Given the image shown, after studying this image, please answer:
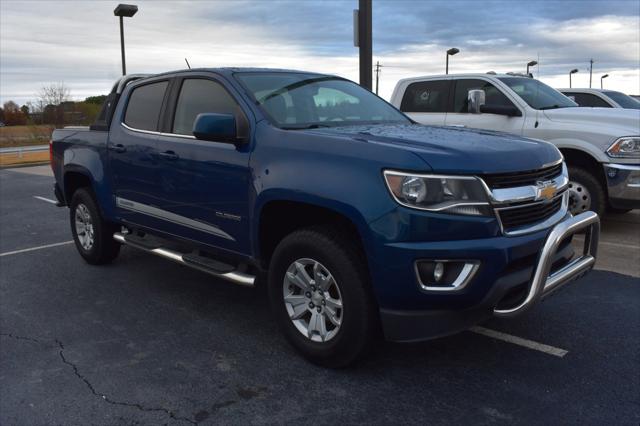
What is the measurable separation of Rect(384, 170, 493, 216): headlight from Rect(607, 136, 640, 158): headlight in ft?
14.9

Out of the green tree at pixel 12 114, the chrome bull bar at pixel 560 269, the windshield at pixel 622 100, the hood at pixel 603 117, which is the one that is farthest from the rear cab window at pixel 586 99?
the green tree at pixel 12 114

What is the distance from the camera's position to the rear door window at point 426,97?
8.68m

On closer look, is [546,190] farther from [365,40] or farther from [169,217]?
[365,40]

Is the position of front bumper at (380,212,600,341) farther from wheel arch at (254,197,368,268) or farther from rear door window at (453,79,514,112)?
rear door window at (453,79,514,112)

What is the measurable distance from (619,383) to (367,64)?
708cm

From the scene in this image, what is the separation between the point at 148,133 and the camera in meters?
4.94

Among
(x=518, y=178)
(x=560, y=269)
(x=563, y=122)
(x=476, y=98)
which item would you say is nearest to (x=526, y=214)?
(x=518, y=178)

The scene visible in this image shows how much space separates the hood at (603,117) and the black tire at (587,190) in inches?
23.0

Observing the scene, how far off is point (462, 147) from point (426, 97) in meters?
5.80

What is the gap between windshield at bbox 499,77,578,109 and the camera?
7.82 m

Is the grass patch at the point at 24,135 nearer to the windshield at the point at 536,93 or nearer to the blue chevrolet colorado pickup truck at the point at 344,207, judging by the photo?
the windshield at the point at 536,93

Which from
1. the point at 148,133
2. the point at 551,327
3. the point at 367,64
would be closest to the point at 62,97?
the point at 367,64

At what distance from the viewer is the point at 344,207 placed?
324 centimetres

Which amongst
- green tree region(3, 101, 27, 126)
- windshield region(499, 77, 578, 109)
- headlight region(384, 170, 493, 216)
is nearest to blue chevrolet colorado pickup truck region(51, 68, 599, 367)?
headlight region(384, 170, 493, 216)
